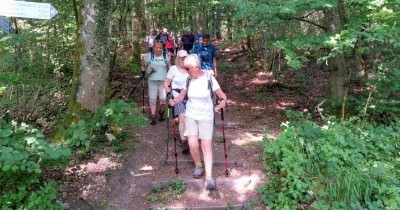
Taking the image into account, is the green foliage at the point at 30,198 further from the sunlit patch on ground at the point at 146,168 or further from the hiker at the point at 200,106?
the hiker at the point at 200,106

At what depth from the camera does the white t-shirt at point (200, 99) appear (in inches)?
233

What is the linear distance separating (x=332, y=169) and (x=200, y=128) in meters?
2.22

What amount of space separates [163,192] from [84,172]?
4.78 ft

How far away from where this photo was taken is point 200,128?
6000 mm

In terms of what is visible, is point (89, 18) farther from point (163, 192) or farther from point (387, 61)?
point (387, 61)

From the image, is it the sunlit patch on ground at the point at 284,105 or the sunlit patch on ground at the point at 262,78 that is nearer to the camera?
the sunlit patch on ground at the point at 284,105

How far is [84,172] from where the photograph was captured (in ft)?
21.5

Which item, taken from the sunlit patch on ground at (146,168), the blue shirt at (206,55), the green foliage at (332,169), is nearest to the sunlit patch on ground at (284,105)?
the blue shirt at (206,55)

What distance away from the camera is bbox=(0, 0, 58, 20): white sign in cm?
438

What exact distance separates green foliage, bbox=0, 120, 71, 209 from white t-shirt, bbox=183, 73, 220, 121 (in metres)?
1.95

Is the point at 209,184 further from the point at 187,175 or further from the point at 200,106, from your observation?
the point at 200,106

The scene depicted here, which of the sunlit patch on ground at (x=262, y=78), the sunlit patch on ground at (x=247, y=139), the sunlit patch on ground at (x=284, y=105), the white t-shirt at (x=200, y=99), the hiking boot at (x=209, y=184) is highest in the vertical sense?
the white t-shirt at (x=200, y=99)

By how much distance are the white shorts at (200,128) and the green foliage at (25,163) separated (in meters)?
1.87

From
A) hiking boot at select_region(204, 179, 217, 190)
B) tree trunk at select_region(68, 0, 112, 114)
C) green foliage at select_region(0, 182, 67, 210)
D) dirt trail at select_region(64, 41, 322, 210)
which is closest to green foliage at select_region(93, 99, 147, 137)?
tree trunk at select_region(68, 0, 112, 114)
